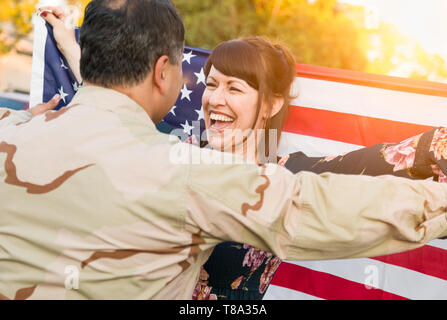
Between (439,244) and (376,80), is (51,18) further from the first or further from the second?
(439,244)

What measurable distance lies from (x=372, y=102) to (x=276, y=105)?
23.7 inches

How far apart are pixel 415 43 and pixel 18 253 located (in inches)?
472

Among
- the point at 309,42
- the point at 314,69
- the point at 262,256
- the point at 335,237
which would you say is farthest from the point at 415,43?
the point at 335,237

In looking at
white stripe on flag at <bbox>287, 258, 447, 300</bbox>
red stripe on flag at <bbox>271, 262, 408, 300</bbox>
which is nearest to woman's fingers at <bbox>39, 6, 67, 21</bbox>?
red stripe on flag at <bbox>271, 262, 408, 300</bbox>

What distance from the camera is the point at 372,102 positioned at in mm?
3064

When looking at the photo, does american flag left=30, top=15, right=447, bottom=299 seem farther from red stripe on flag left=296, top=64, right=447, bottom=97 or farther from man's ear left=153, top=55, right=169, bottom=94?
man's ear left=153, top=55, right=169, bottom=94

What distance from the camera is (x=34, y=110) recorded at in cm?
237

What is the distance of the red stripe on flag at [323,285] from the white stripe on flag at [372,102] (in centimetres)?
106

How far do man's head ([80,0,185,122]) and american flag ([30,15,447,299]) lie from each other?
1.75 meters

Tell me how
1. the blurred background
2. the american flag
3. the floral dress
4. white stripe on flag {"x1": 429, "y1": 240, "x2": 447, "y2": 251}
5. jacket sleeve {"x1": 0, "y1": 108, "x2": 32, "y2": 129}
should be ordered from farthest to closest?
the blurred background
the american flag
white stripe on flag {"x1": 429, "y1": 240, "x2": 447, "y2": 251}
the floral dress
jacket sleeve {"x1": 0, "y1": 108, "x2": 32, "y2": 129}

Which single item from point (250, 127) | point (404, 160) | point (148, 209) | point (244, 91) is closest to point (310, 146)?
point (250, 127)

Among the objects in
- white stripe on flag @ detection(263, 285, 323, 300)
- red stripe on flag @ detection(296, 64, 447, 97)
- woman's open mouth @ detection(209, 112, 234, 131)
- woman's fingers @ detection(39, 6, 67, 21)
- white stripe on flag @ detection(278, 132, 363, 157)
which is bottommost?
white stripe on flag @ detection(263, 285, 323, 300)

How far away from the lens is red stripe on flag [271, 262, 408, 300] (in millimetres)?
3047
